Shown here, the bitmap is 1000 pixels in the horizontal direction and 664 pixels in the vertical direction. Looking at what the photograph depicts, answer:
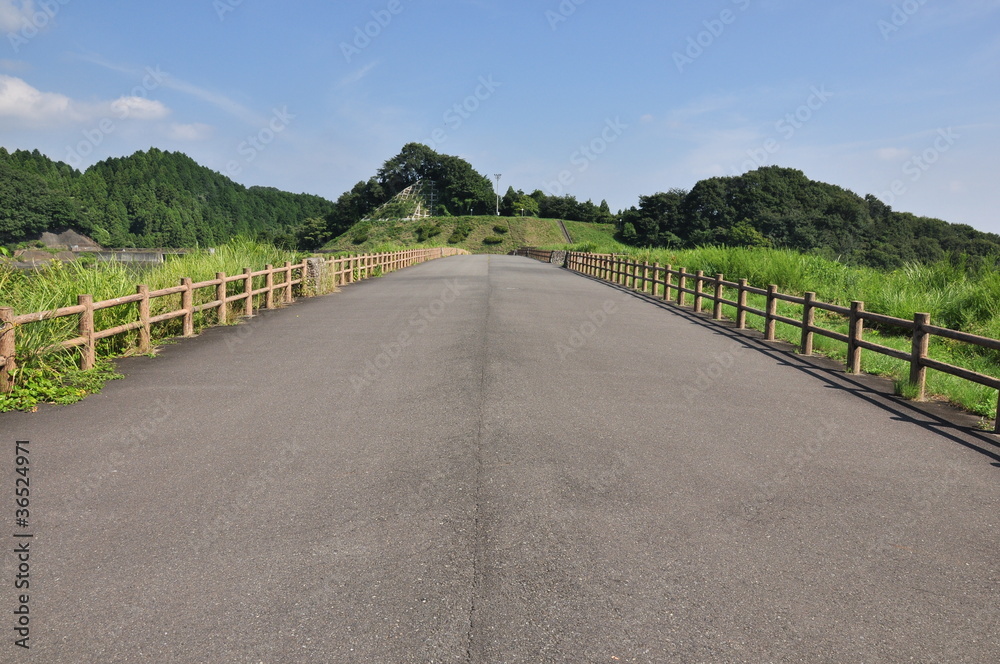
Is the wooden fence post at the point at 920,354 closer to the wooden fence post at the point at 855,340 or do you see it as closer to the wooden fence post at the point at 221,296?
the wooden fence post at the point at 855,340

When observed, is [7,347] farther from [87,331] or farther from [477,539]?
[477,539]

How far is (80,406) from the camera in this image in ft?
24.0

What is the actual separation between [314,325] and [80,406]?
274 inches

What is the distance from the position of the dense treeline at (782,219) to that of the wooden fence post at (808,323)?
187ft

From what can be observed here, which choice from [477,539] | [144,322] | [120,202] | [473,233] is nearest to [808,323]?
[477,539]

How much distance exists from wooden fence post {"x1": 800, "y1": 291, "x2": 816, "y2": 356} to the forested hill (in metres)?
85.3

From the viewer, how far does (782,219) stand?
92.9m

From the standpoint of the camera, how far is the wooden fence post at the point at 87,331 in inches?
347

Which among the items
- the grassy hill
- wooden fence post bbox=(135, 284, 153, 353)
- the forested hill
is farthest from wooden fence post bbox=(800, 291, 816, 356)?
the grassy hill

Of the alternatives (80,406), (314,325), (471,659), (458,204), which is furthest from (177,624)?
(458,204)

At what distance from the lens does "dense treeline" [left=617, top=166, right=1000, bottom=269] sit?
73.5 metres

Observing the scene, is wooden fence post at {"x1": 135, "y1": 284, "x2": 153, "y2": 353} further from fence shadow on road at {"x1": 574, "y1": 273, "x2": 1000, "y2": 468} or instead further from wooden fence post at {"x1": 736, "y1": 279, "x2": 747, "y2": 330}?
wooden fence post at {"x1": 736, "y1": 279, "x2": 747, "y2": 330}

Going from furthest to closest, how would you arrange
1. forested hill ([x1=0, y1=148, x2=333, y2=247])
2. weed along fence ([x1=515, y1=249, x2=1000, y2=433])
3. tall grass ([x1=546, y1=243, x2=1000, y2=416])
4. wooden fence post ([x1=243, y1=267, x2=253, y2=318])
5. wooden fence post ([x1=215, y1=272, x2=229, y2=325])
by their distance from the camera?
1. forested hill ([x1=0, y1=148, x2=333, y2=247])
2. wooden fence post ([x1=243, y1=267, x2=253, y2=318])
3. wooden fence post ([x1=215, y1=272, x2=229, y2=325])
4. tall grass ([x1=546, y1=243, x2=1000, y2=416])
5. weed along fence ([x1=515, y1=249, x2=1000, y2=433])

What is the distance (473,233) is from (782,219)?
64.9m
